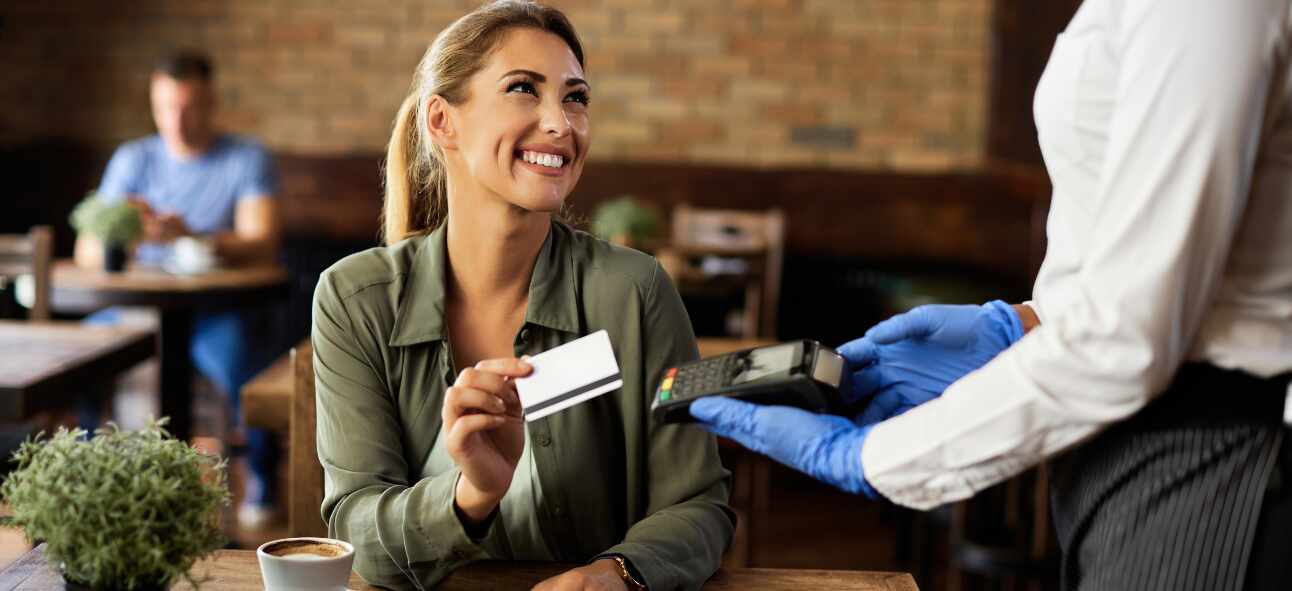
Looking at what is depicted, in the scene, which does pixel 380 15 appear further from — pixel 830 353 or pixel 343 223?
pixel 830 353

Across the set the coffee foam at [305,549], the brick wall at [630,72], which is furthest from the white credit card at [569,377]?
the brick wall at [630,72]

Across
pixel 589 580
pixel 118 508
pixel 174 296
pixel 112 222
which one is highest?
pixel 118 508

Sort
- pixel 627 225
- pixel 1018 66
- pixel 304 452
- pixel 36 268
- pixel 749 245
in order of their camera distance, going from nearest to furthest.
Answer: pixel 304 452, pixel 36 268, pixel 749 245, pixel 627 225, pixel 1018 66

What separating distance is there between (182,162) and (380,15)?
1.67 m

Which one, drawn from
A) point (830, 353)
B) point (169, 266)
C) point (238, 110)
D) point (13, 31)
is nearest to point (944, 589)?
point (169, 266)

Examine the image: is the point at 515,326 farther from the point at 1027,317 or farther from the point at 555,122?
the point at 1027,317

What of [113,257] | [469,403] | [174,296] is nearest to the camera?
[469,403]

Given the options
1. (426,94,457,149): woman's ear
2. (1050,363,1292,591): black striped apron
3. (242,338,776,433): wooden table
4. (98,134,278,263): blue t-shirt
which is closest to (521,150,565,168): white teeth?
(426,94,457,149): woman's ear

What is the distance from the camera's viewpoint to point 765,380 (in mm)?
1304

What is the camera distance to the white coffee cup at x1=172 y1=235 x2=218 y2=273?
4465 millimetres

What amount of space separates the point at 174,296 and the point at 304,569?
326 centimetres

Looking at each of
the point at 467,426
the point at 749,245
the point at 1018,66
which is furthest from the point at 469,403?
the point at 1018,66

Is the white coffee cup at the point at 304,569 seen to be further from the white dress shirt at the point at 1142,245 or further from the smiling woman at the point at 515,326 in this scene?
the white dress shirt at the point at 1142,245

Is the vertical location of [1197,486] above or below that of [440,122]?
below
